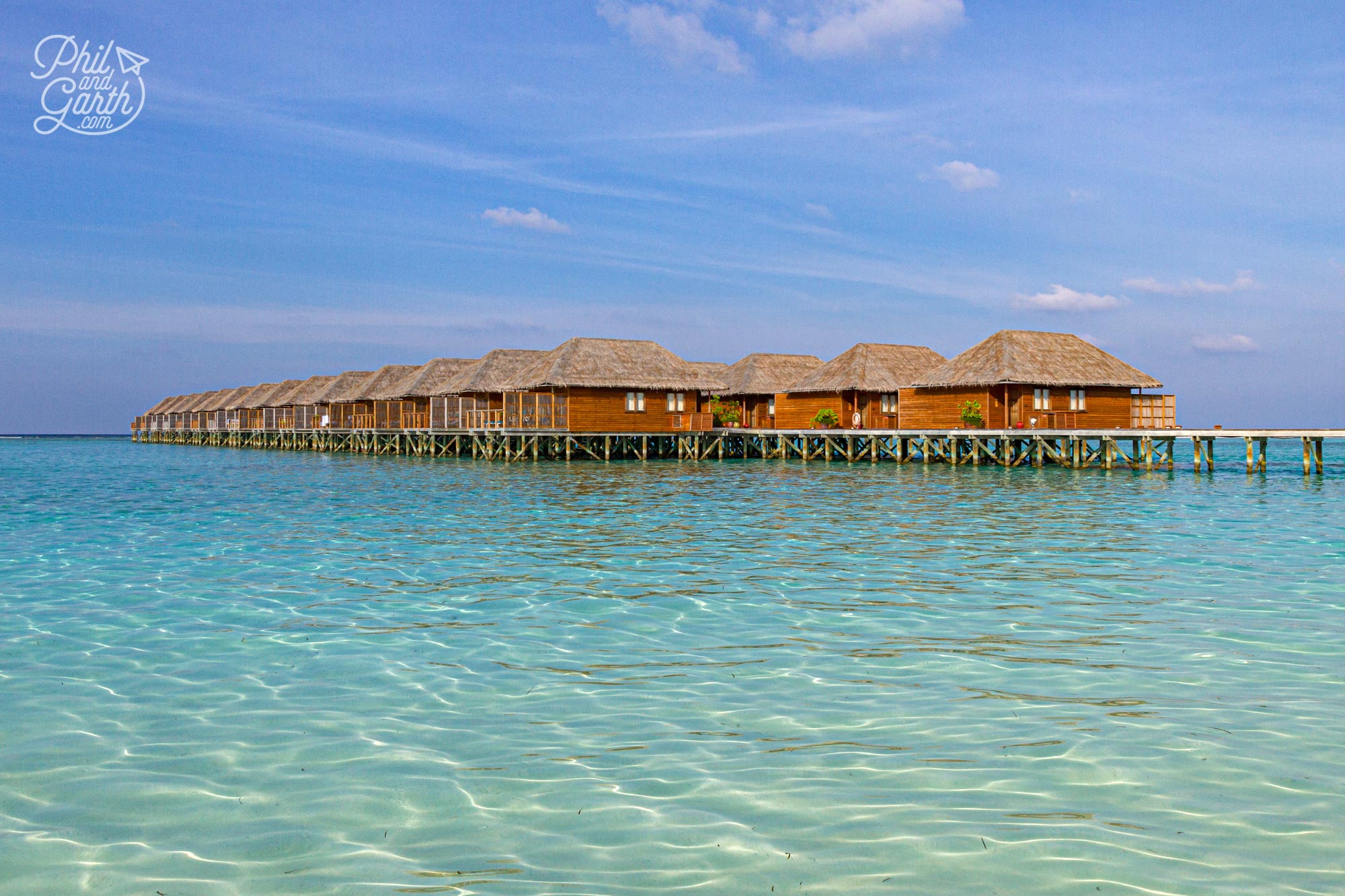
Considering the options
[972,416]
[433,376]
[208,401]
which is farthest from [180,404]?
[972,416]

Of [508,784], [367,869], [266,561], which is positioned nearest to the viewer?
[367,869]

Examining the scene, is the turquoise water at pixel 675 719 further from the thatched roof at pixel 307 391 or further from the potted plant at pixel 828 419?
the thatched roof at pixel 307 391

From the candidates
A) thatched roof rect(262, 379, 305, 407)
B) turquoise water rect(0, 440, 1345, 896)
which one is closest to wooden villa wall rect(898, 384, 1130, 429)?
turquoise water rect(0, 440, 1345, 896)

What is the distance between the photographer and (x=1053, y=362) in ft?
131

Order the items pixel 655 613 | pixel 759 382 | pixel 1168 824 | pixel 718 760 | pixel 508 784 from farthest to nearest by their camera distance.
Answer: pixel 759 382 < pixel 655 613 < pixel 718 760 < pixel 508 784 < pixel 1168 824

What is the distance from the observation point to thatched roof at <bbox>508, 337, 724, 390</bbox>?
4356cm

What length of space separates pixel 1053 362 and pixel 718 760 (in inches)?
1494

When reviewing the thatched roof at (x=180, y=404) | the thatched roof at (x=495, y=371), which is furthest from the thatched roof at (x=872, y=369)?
the thatched roof at (x=180, y=404)

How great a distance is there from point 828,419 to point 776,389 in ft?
19.1

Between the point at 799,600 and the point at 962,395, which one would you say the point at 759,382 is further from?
the point at 799,600

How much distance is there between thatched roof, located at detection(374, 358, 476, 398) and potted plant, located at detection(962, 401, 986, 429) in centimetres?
2884

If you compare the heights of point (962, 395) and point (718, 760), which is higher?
point (962, 395)

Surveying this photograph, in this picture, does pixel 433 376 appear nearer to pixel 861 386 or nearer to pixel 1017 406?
pixel 861 386

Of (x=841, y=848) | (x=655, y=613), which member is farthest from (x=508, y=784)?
(x=655, y=613)
